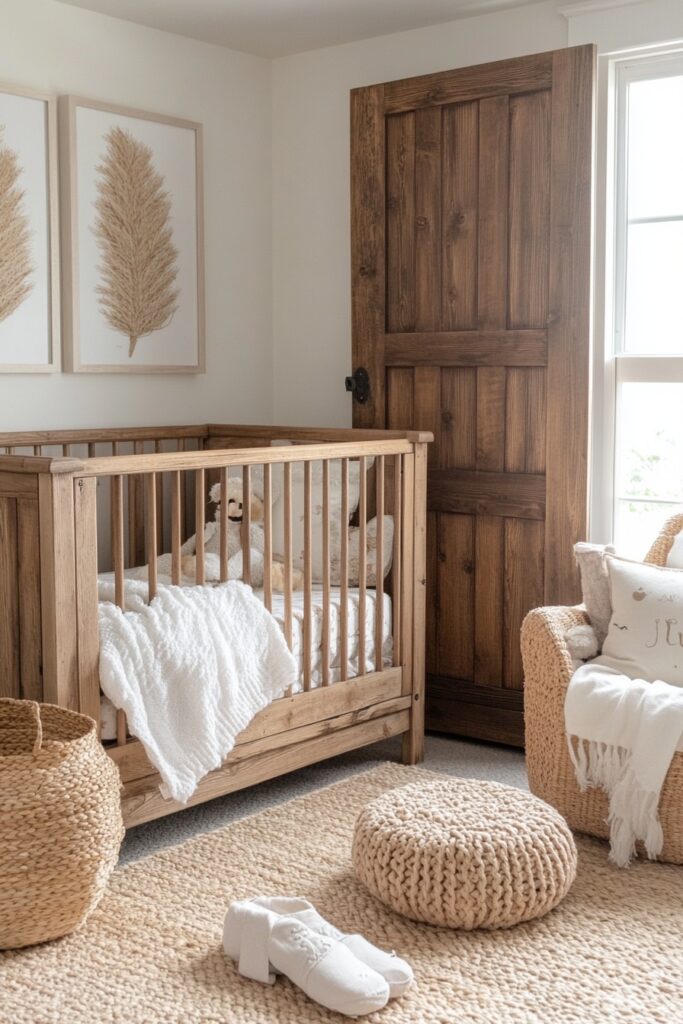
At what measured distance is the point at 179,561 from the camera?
8.80 ft

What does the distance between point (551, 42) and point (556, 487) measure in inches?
49.4

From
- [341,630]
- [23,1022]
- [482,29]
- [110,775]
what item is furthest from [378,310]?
[23,1022]

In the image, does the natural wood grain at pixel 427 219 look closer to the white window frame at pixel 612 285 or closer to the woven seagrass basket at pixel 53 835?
the white window frame at pixel 612 285

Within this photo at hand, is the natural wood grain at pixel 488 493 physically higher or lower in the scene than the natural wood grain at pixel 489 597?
higher

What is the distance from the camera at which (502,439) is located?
346cm

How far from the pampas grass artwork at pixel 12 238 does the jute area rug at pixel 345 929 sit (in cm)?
154

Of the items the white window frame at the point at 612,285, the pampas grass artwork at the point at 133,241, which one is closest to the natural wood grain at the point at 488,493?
the white window frame at the point at 612,285

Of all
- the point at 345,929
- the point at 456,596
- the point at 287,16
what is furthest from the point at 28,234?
the point at 345,929

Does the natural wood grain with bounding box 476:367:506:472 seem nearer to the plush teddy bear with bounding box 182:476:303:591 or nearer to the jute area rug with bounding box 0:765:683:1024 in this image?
the plush teddy bear with bounding box 182:476:303:591

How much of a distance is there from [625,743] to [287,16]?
230 centimetres

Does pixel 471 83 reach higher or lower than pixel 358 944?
higher

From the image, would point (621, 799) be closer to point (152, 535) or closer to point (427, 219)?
point (152, 535)

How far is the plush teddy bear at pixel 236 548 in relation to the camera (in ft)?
10.2

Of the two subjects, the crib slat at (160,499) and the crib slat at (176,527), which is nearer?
the crib slat at (176,527)
